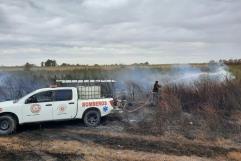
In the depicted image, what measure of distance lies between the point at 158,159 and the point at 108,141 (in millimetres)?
2772

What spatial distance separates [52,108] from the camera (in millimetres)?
15164

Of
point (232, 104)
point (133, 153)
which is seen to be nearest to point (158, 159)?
point (133, 153)

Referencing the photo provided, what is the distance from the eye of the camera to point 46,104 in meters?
15.1

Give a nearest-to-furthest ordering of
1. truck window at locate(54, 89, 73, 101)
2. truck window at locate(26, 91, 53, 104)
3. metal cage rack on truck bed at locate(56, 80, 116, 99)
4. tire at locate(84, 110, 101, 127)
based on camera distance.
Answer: truck window at locate(26, 91, 53, 104), truck window at locate(54, 89, 73, 101), tire at locate(84, 110, 101, 127), metal cage rack on truck bed at locate(56, 80, 116, 99)

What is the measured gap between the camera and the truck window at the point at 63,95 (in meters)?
Result: 15.5

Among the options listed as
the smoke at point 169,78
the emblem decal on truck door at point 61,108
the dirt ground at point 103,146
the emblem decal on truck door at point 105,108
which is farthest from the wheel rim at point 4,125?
the smoke at point 169,78

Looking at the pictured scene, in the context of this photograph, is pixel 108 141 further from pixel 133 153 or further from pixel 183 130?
pixel 183 130

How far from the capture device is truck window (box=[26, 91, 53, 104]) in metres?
15.0

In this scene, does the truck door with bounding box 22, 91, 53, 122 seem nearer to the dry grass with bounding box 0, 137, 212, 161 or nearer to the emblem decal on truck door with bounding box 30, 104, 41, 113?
the emblem decal on truck door with bounding box 30, 104, 41, 113

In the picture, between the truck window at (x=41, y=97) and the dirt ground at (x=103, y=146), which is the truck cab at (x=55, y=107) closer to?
the truck window at (x=41, y=97)

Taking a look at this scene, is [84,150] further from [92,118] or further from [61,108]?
[92,118]

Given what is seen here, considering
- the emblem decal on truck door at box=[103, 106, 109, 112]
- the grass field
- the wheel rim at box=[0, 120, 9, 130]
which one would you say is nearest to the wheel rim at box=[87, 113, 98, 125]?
the grass field

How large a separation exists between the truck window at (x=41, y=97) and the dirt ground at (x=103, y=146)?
122 cm

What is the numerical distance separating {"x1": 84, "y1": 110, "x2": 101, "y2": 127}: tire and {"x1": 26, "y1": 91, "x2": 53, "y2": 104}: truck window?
1.76 m
